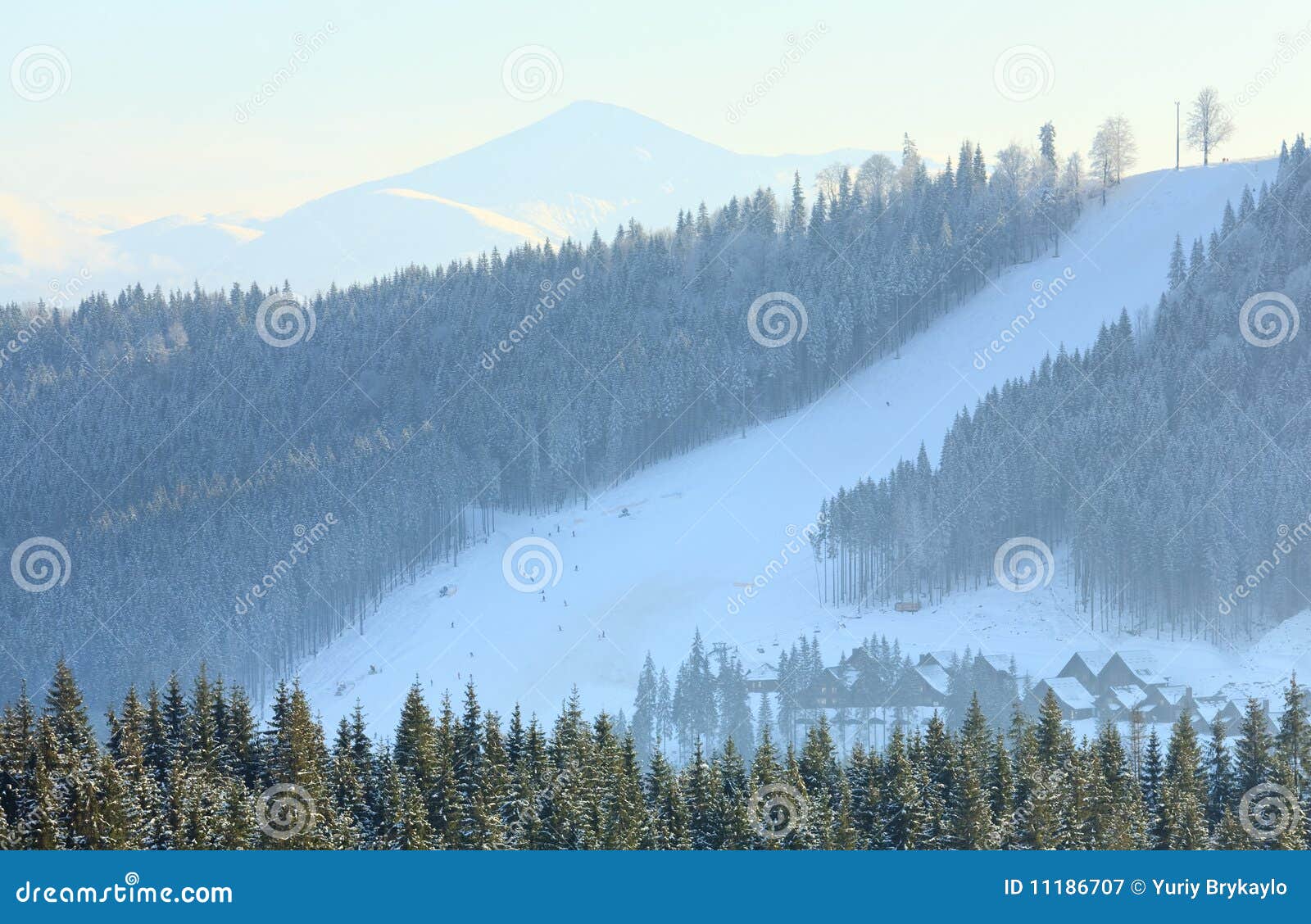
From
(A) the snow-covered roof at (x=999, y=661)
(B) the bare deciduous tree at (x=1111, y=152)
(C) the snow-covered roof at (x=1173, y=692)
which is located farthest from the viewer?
(B) the bare deciduous tree at (x=1111, y=152)

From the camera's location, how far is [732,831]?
1911 inches

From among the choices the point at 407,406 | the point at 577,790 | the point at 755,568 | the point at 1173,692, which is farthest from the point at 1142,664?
the point at 407,406

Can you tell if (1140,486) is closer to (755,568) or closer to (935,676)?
(935,676)

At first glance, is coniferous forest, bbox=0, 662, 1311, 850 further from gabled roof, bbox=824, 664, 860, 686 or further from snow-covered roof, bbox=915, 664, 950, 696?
gabled roof, bbox=824, 664, 860, 686

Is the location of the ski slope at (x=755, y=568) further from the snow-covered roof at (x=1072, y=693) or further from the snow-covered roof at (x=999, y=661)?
the snow-covered roof at (x=1072, y=693)

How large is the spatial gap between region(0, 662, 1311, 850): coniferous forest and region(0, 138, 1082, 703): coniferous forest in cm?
7807

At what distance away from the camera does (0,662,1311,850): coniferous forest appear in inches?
1775

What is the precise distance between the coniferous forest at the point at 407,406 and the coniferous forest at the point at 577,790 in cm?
7807

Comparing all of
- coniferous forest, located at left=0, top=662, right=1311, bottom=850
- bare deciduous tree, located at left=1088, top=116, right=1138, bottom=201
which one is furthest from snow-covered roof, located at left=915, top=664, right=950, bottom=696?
bare deciduous tree, located at left=1088, top=116, right=1138, bottom=201

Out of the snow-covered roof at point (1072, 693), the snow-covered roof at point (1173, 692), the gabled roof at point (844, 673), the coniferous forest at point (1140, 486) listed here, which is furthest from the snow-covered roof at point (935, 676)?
the coniferous forest at point (1140, 486)

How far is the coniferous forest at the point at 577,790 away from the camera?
45094 mm

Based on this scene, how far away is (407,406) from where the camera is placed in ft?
573

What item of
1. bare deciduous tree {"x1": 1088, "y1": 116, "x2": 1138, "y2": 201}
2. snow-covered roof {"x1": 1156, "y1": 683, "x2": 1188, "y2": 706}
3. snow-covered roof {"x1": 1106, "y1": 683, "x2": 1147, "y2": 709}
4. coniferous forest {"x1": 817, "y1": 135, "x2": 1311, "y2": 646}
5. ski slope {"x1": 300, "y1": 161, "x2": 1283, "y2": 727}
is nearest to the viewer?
snow-covered roof {"x1": 1106, "y1": 683, "x2": 1147, "y2": 709}

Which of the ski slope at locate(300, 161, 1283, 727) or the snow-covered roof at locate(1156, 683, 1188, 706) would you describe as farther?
the ski slope at locate(300, 161, 1283, 727)
